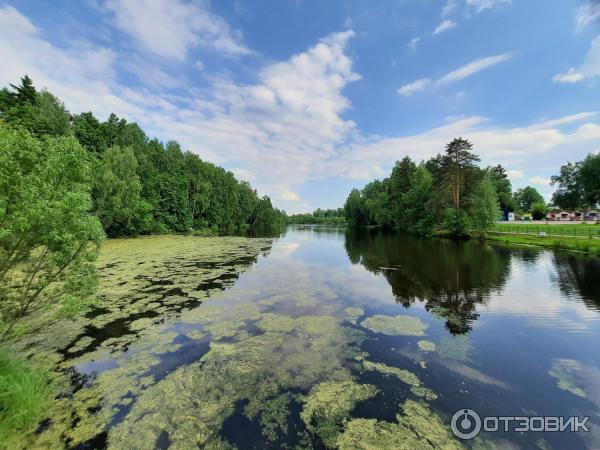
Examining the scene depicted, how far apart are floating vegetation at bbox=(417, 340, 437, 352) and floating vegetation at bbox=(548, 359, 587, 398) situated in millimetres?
2939

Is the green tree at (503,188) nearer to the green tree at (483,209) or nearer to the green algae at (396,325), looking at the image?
the green tree at (483,209)

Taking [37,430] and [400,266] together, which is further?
[400,266]

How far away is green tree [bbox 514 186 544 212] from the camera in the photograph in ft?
383

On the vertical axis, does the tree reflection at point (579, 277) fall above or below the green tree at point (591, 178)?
below

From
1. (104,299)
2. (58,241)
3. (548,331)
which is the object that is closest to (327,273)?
(548,331)

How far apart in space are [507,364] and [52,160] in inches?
540

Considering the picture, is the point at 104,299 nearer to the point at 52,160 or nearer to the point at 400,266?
the point at 52,160

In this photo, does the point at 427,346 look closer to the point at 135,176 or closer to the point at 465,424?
the point at 465,424

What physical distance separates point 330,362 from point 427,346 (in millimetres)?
3659

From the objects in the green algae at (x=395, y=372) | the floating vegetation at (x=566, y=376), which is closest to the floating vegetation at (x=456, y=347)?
the green algae at (x=395, y=372)

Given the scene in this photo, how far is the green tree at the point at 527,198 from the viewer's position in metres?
117

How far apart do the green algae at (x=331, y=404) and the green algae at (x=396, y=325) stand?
12.6 ft

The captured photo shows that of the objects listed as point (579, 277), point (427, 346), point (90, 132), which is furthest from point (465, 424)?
point (90, 132)

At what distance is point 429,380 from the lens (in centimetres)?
683
